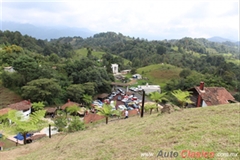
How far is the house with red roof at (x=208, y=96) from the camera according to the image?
55.6 ft

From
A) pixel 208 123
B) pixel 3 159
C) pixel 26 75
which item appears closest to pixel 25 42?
pixel 26 75

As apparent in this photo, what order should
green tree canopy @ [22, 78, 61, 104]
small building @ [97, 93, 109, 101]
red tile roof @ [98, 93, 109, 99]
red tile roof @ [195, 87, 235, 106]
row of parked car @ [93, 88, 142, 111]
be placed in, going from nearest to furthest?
red tile roof @ [195, 87, 235, 106] → green tree canopy @ [22, 78, 61, 104] → row of parked car @ [93, 88, 142, 111] → small building @ [97, 93, 109, 101] → red tile roof @ [98, 93, 109, 99]

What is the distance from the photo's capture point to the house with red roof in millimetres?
16936

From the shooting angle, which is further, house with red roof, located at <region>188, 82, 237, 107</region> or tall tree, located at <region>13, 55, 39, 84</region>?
tall tree, located at <region>13, 55, 39, 84</region>

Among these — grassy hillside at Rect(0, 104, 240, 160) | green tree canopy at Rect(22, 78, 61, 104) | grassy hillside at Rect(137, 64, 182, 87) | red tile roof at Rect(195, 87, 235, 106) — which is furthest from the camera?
grassy hillside at Rect(137, 64, 182, 87)

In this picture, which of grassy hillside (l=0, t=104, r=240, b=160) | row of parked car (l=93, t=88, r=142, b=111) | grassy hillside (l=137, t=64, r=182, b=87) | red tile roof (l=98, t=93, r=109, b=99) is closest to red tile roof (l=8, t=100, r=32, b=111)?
row of parked car (l=93, t=88, r=142, b=111)

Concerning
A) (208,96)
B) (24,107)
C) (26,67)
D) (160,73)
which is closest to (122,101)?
(24,107)

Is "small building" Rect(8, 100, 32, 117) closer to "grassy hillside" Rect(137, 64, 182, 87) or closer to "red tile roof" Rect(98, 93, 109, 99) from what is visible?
"red tile roof" Rect(98, 93, 109, 99)

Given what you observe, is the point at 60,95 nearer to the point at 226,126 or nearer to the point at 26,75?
the point at 26,75

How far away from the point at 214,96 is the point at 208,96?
69 centimetres

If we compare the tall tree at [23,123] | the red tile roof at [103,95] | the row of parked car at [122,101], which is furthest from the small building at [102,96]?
the tall tree at [23,123]

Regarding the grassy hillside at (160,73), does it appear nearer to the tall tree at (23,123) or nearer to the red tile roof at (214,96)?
the red tile roof at (214,96)

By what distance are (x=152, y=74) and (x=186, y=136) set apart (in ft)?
197

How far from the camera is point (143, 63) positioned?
282ft
